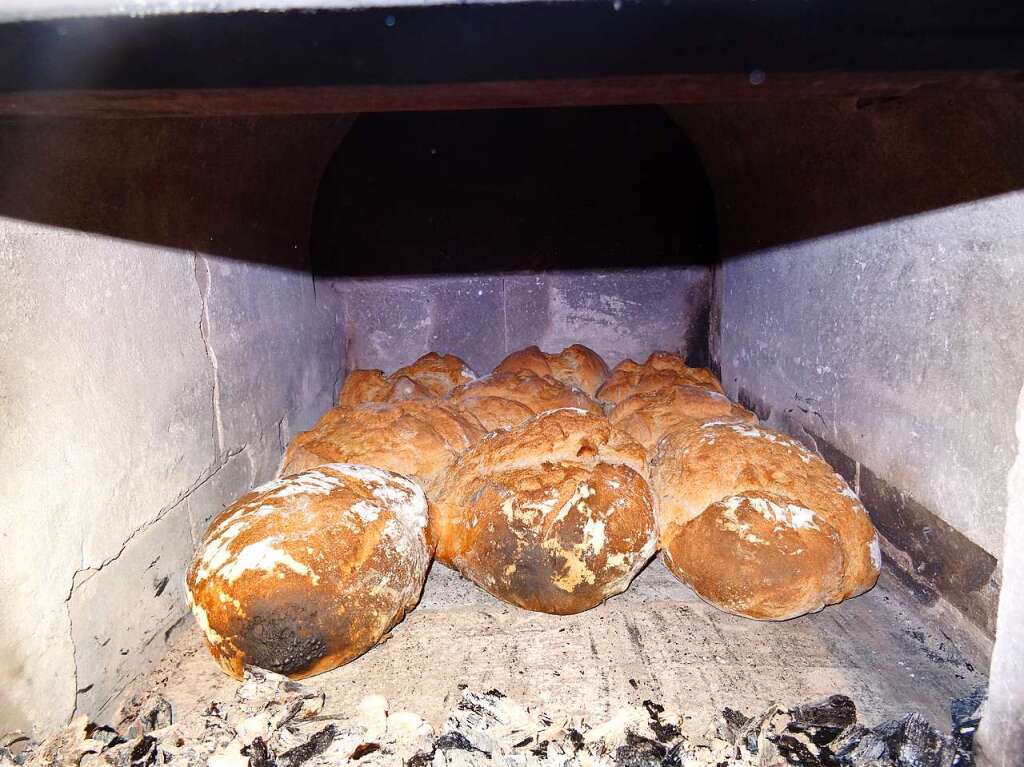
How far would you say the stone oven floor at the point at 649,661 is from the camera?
81.7 inches

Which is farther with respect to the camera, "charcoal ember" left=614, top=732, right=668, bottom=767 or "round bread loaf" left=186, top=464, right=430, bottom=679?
"round bread loaf" left=186, top=464, right=430, bottom=679

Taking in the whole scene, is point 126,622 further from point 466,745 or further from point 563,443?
point 563,443

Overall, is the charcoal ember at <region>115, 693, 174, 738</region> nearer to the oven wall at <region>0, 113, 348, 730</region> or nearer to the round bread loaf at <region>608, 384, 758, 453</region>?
the oven wall at <region>0, 113, 348, 730</region>

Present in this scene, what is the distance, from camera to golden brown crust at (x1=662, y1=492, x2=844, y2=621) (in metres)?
2.34

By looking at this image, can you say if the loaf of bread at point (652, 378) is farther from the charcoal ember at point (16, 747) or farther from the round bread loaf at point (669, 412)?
the charcoal ember at point (16, 747)

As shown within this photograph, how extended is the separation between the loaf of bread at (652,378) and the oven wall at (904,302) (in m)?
0.47

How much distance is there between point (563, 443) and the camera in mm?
2861

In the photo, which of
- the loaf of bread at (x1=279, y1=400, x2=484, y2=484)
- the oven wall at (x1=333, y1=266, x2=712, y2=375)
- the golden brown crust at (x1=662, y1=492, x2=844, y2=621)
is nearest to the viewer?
the golden brown crust at (x1=662, y1=492, x2=844, y2=621)

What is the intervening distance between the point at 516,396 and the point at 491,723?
2147 millimetres

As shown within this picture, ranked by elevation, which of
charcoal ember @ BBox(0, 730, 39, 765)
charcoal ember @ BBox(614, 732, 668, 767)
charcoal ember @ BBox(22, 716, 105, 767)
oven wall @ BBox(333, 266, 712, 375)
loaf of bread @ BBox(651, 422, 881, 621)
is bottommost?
charcoal ember @ BBox(614, 732, 668, 767)

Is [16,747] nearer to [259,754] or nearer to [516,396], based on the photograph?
[259,754]

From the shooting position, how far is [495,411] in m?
3.71

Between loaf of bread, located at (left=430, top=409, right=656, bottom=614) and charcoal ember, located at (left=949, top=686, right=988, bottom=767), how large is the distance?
42.8 inches

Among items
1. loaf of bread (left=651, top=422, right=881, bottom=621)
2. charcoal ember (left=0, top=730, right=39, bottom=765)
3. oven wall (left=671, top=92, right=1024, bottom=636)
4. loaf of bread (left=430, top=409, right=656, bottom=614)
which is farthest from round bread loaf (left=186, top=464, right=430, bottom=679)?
oven wall (left=671, top=92, right=1024, bottom=636)
